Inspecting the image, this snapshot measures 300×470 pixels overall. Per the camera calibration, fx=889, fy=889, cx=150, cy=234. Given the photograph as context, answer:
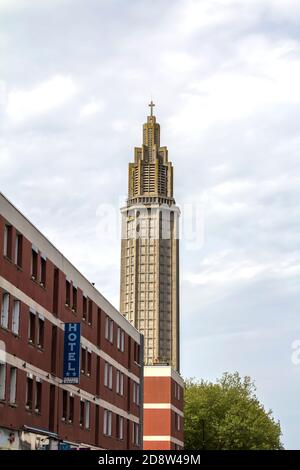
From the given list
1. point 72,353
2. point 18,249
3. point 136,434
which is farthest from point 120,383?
point 18,249

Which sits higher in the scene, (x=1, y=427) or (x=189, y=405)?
(x=189, y=405)

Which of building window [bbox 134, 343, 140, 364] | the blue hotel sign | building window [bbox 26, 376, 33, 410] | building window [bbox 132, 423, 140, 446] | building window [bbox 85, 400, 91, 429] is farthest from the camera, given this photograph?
building window [bbox 134, 343, 140, 364]

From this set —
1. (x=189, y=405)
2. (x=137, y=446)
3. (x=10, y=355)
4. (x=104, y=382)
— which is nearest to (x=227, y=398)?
(x=189, y=405)

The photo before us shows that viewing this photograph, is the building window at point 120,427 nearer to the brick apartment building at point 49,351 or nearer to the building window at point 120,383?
the brick apartment building at point 49,351

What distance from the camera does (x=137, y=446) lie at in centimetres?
7019

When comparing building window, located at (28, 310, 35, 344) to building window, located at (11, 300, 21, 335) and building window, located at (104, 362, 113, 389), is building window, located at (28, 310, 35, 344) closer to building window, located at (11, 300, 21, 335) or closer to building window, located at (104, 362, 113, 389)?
building window, located at (11, 300, 21, 335)

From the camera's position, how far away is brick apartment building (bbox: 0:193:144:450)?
38.8 m

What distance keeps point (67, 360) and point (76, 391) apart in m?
4.23

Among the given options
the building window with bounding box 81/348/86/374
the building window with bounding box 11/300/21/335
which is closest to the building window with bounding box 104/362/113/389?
the building window with bounding box 81/348/86/374

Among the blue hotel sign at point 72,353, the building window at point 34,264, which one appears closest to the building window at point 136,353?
the blue hotel sign at point 72,353

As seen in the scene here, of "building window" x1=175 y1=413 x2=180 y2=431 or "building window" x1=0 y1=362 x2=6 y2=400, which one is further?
"building window" x1=175 y1=413 x2=180 y2=431

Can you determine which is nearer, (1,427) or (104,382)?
(1,427)

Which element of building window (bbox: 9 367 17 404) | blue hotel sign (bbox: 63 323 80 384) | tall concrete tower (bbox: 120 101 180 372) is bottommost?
building window (bbox: 9 367 17 404)
